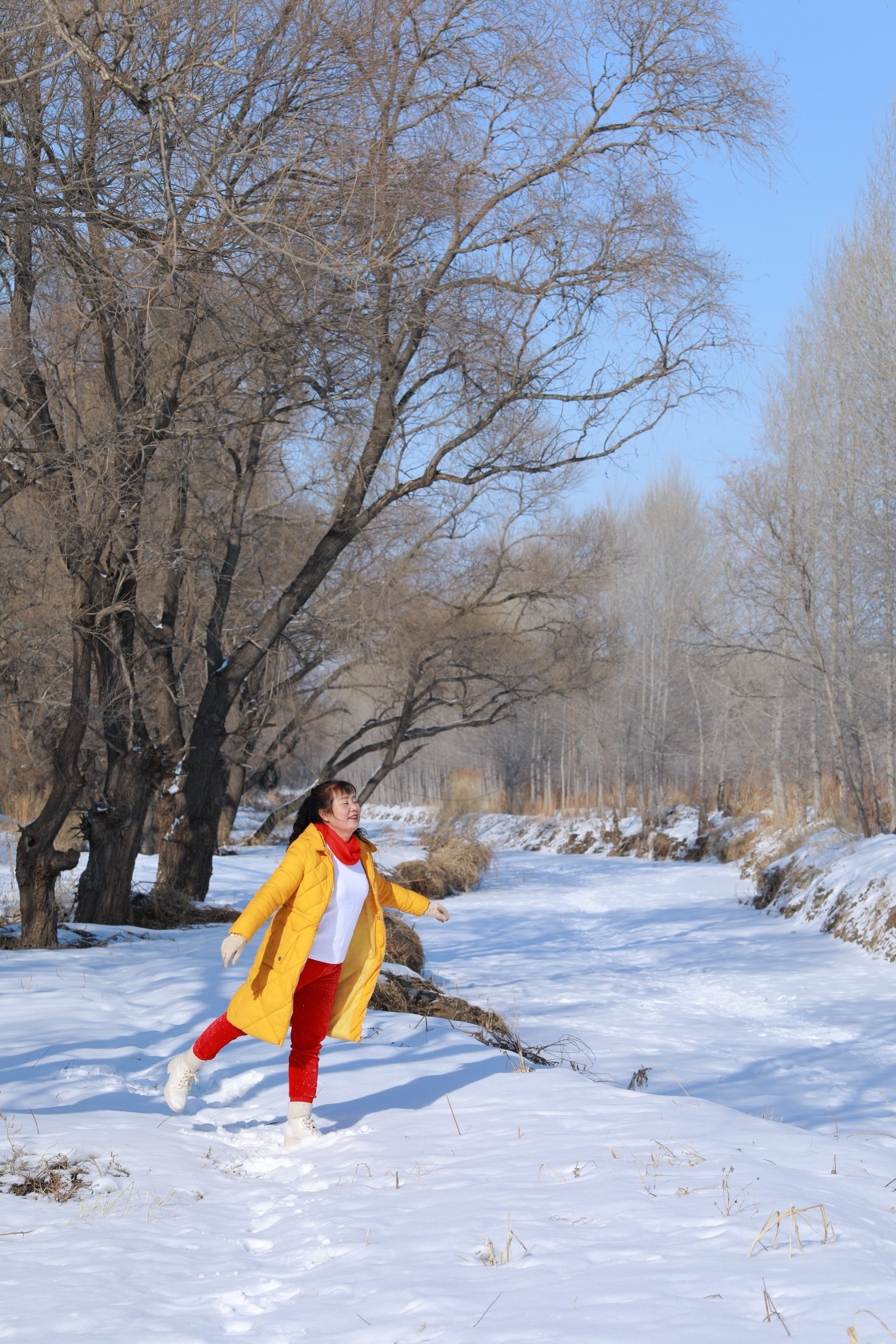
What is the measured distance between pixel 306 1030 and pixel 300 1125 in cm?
38

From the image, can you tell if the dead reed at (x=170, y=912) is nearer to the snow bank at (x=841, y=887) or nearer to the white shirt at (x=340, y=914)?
the white shirt at (x=340, y=914)

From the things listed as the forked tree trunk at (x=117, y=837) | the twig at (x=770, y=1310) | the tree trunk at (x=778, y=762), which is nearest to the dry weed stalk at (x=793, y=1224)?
the twig at (x=770, y=1310)

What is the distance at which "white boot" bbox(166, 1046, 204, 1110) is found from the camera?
14.6ft

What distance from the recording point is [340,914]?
467 centimetres

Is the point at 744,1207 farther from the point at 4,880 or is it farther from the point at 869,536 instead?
the point at 869,536

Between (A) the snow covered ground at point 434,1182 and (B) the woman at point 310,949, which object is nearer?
(A) the snow covered ground at point 434,1182

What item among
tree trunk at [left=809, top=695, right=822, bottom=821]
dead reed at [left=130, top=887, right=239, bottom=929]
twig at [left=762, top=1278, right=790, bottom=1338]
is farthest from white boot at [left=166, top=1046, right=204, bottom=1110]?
tree trunk at [left=809, top=695, right=822, bottom=821]

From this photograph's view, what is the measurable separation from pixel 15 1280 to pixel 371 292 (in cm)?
658

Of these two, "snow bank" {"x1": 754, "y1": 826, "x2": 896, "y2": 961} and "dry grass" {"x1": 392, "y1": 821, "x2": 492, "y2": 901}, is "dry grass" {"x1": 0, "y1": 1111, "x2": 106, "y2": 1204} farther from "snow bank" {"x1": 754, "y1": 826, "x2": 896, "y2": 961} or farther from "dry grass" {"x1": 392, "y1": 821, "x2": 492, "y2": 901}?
"dry grass" {"x1": 392, "y1": 821, "x2": 492, "y2": 901}

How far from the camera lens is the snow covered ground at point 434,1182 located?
2.52 meters

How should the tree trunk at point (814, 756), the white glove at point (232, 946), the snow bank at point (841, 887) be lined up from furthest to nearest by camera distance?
the tree trunk at point (814, 756), the snow bank at point (841, 887), the white glove at point (232, 946)

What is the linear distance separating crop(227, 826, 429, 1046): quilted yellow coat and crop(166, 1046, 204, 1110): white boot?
239 mm

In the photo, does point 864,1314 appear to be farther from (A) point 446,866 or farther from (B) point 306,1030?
(A) point 446,866

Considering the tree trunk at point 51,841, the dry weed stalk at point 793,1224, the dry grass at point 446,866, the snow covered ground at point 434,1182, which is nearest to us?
the snow covered ground at point 434,1182
